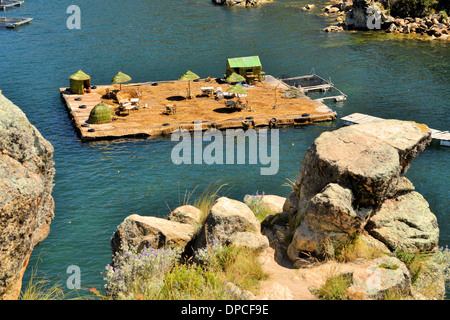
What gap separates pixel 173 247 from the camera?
1856cm

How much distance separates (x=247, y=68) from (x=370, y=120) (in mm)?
17423

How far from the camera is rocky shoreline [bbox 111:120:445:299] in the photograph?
17.4 meters

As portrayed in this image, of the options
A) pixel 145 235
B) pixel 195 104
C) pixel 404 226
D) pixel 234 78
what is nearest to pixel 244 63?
pixel 234 78

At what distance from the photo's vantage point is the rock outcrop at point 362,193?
1748 cm

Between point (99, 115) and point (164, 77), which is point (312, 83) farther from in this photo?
point (99, 115)

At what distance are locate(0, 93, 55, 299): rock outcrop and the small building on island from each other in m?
48.1

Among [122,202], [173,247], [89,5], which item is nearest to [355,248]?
[173,247]

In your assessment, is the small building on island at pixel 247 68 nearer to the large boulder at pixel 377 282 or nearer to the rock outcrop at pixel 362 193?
the rock outcrop at pixel 362 193

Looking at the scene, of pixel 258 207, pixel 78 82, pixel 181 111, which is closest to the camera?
pixel 258 207

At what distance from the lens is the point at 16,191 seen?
30.8ft

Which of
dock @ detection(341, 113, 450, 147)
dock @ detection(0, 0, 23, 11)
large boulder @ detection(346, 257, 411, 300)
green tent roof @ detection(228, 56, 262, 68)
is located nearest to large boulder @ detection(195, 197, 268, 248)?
large boulder @ detection(346, 257, 411, 300)

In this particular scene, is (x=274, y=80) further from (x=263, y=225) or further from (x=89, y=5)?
(x=89, y=5)

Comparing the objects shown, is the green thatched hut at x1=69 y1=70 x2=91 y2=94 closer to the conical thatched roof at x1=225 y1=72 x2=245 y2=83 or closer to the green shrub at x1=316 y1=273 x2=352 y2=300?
the conical thatched roof at x1=225 y1=72 x2=245 y2=83
